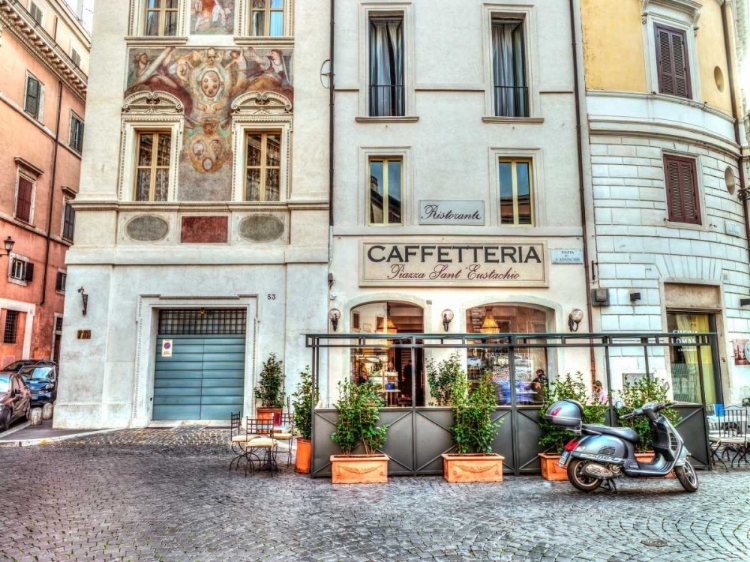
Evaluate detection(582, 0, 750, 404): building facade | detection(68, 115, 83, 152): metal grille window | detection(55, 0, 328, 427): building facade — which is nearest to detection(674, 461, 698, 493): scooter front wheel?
detection(582, 0, 750, 404): building facade

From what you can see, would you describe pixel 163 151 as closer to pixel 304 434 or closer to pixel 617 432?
pixel 304 434

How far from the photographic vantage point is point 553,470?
894 cm

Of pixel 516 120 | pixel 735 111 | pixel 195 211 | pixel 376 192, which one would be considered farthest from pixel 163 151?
pixel 735 111

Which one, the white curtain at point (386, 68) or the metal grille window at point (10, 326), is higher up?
the white curtain at point (386, 68)

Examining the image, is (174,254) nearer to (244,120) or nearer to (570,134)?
(244,120)

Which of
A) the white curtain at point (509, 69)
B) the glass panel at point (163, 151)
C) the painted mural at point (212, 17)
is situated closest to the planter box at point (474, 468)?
the white curtain at point (509, 69)

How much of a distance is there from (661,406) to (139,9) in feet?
52.1

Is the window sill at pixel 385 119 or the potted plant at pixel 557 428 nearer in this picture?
the potted plant at pixel 557 428

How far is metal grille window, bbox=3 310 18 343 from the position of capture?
23050mm

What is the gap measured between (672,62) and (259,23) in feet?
37.2

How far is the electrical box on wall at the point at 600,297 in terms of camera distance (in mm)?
14898

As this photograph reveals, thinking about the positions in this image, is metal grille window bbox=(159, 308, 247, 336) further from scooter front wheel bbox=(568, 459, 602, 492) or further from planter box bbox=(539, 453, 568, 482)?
scooter front wheel bbox=(568, 459, 602, 492)

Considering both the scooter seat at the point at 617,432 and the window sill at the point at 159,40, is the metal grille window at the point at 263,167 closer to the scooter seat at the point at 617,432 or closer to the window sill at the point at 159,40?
the window sill at the point at 159,40

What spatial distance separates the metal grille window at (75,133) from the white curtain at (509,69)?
1990 cm
